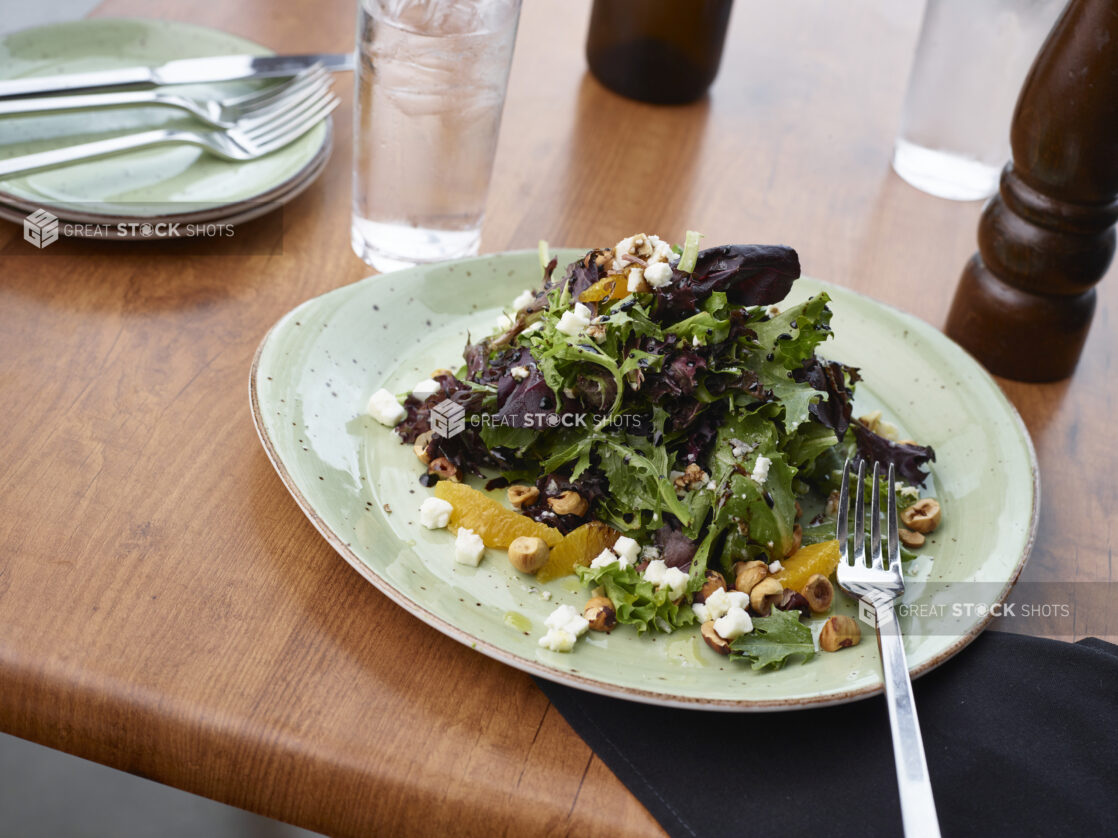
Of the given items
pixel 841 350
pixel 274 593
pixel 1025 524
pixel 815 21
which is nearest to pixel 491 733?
pixel 274 593

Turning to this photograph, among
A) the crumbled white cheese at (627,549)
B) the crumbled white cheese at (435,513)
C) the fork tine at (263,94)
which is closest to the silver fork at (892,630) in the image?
the crumbled white cheese at (627,549)

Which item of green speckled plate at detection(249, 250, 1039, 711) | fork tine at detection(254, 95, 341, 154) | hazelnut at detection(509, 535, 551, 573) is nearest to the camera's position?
green speckled plate at detection(249, 250, 1039, 711)

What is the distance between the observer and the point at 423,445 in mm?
1205

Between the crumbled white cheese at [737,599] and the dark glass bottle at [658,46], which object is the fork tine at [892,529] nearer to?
the crumbled white cheese at [737,599]

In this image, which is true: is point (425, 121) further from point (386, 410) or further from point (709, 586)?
point (709, 586)

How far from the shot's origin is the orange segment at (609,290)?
119cm

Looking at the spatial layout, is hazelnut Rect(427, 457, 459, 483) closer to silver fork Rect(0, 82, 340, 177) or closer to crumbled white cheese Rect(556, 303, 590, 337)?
crumbled white cheese Rect(556, 303, 590, 337)

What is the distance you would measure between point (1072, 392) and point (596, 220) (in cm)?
82

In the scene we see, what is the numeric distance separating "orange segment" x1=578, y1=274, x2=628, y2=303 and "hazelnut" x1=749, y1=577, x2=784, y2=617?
1.21ft

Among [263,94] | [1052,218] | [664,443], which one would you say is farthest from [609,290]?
[263,94]

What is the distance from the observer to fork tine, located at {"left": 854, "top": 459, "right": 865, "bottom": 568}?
1.11 metres

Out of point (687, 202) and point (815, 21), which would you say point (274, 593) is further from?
point (815, 21)

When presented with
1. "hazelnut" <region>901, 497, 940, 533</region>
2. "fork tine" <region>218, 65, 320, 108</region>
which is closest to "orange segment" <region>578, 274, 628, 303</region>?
"hazelnut" <region>901, 497, 940, 533</region>

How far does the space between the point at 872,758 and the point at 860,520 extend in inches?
11.2
